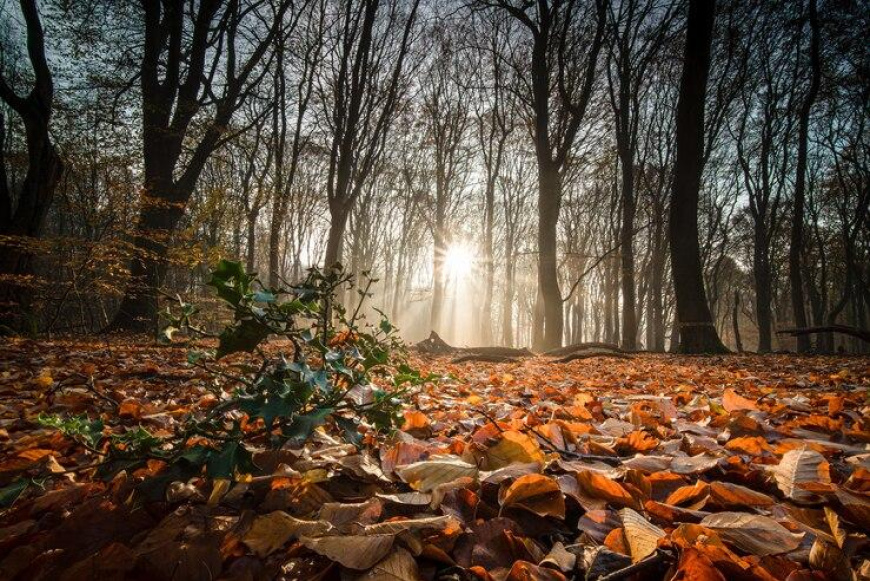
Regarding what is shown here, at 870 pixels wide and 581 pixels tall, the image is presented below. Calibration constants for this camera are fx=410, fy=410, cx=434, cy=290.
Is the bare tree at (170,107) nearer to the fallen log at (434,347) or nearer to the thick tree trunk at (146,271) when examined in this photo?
the thick tree trunk at (146,271)

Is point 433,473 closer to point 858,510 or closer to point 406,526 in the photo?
point 406,526

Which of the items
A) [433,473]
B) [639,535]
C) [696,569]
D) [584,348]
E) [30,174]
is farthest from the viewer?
[584,348]

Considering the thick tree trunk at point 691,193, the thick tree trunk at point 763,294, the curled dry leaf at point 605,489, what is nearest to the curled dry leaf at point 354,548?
the curled dry leaf at point 605,489

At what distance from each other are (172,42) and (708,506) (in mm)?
9932

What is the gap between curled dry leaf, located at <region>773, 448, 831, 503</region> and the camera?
788mm

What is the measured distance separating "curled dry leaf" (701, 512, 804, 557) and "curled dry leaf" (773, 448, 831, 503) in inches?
7.9

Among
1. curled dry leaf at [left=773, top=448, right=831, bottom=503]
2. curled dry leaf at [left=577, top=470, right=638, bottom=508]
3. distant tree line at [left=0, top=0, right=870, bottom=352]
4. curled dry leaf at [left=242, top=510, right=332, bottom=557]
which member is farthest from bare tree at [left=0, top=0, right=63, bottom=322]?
curled dry leaf at [left=773, top=448, right=831, bottom=503]

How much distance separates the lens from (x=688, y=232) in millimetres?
6172

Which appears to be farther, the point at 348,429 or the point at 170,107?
the point at 170,107

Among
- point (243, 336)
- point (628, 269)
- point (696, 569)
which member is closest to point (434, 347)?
point (628, 269)

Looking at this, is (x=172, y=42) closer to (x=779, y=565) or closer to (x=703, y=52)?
(x=703, y=52)

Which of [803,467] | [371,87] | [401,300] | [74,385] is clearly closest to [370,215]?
[401,300]

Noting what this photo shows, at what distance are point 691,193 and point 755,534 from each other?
6.81 metres

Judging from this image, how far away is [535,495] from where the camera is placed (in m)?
0.77
